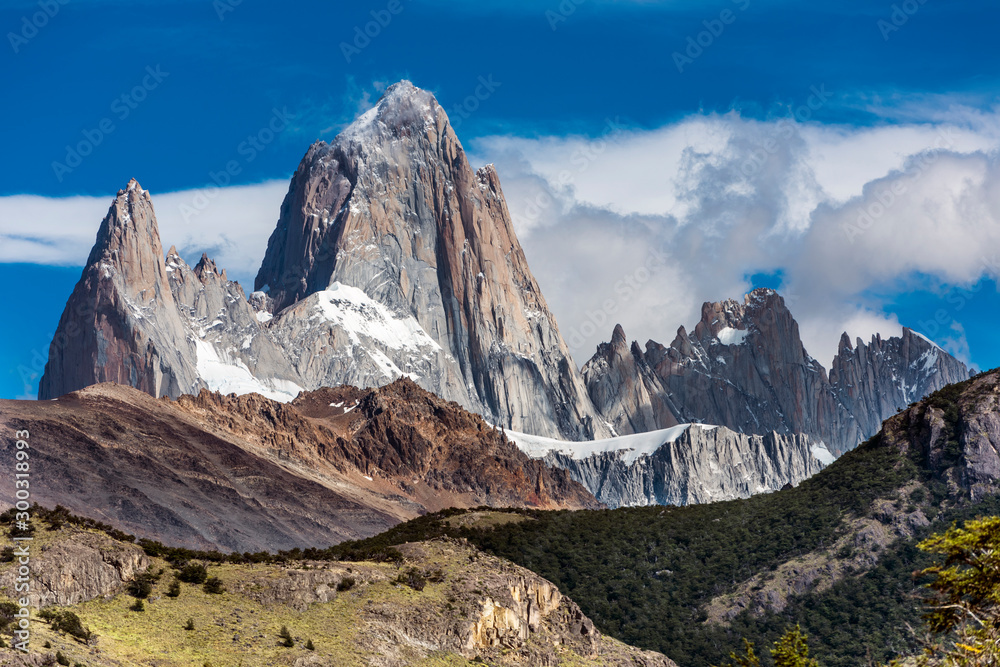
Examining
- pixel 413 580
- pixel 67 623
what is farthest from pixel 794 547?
pixel 67 623

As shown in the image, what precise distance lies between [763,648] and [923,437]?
5099cm

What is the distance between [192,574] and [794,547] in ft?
323

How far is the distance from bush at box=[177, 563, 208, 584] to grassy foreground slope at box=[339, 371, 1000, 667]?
51.6m

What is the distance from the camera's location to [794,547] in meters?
154

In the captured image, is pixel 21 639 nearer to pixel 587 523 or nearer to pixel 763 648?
pixel 763 648

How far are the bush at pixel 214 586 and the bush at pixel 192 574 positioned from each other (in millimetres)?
471

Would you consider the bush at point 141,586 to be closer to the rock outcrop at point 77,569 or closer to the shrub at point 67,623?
the rock outcrop at point 77,569

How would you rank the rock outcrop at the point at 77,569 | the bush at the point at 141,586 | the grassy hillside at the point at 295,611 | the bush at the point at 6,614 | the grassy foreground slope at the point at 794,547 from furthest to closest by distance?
the grassy foreground slope at the point at 794,547
the bush at the point at 141,586
the rock outcrop at the point at 77,569
the grassy hillside at the point at 295,611
the bush at the point at 6,614

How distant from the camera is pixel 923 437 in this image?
166750mm

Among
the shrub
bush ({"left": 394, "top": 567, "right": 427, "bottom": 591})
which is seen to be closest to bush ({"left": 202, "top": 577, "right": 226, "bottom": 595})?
the shrub

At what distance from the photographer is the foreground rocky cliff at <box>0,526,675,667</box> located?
2667 inches

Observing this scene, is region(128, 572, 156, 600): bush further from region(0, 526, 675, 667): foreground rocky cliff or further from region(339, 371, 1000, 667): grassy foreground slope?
region(339, 371, 1000, 667): grassy foreground slope

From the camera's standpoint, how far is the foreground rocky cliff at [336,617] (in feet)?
222

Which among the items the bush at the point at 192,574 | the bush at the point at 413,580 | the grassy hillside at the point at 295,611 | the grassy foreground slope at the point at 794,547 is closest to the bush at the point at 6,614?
the grassy hillside at the point at 295,611
